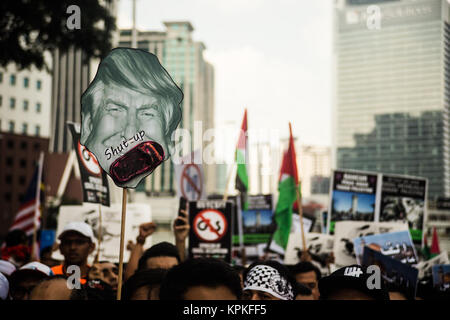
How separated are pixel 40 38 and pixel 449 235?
241 ft

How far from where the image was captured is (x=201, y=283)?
2115 millimetres

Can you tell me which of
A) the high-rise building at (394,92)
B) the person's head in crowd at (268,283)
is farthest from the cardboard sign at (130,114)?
the high-rise building at (394,92)

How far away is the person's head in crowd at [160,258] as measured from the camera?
13.9 feet

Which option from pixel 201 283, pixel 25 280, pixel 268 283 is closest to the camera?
pixel 201 283

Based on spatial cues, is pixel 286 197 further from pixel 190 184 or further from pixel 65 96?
pixel 65 96

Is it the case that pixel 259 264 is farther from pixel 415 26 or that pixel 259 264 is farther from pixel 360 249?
pixel 415 26

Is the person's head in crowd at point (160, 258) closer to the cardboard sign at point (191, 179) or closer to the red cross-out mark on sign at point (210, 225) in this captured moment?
the red cross-out mark on sign at point (210, 225)

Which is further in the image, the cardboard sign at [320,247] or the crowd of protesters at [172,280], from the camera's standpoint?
the cardboard sign at [320,247]

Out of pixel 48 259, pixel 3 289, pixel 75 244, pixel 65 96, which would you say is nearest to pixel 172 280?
pixel 3 289

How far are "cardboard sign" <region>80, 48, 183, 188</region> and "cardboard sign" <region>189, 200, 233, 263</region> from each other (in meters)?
3.36

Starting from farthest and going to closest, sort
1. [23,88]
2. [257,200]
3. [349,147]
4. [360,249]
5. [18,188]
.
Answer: [349,147], [23,88], [18,188], [257,200], [360,249]

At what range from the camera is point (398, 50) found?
493 ft

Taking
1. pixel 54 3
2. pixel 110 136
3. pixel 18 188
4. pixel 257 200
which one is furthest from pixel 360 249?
pixel 18 188

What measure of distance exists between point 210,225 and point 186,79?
2883 inches
